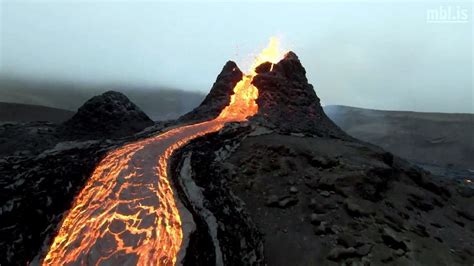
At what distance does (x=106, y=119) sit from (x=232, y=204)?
972cm

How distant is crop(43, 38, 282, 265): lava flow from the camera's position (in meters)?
8.43

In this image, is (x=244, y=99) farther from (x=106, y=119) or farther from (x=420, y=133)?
(x=420, y=133)

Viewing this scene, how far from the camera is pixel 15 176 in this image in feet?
36.2

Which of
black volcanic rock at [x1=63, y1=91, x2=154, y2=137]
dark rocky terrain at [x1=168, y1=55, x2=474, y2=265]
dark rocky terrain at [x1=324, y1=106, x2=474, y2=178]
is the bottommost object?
dark rocky terrain at [x1=324, y1=106, x2=474, y2=178]

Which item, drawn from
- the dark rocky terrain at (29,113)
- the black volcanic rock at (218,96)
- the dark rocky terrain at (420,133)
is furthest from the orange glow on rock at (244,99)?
the dark rocky terrain at (29,113)

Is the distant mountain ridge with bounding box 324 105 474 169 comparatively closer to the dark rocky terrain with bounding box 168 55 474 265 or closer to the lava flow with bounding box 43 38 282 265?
the dark rocky terrain with bounding box 168 55 474 265

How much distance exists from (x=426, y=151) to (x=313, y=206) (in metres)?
55.7

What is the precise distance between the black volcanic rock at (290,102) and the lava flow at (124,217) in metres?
6.35

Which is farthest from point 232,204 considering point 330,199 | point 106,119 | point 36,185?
point 106,119

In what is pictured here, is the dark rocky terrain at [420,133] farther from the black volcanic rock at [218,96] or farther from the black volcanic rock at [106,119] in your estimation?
the black volcanic rock at [106,119]

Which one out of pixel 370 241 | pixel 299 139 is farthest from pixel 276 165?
pixel 370 241

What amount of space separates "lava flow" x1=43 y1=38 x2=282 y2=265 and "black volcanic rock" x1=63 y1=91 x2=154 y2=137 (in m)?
6.07

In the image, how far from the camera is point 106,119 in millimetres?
19094

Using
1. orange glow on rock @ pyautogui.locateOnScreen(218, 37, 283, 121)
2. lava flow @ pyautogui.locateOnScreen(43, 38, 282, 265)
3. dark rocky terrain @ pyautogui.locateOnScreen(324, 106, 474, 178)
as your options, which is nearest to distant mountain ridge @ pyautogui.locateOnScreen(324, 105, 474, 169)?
dark rocky terrain @ pyautogui.locateOnScreen(324, 106, 474, 178)
